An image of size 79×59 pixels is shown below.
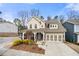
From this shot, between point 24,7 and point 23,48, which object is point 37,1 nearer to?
point 24,7

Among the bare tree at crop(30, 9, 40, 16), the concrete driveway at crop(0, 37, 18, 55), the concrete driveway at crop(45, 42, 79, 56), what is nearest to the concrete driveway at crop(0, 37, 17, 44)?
the concrete driveway at crop(0, 37, 18, 55)

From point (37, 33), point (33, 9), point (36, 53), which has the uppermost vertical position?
point (33, 9)

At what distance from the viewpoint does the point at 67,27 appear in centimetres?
655

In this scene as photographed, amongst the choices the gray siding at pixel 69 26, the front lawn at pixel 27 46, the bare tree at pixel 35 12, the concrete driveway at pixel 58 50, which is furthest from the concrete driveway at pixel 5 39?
the gray siding at pixel 69 26

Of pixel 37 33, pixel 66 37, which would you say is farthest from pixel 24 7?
pixel 66 37

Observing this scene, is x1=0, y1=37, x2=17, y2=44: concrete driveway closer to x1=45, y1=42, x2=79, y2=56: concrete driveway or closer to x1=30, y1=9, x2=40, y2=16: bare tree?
x1=30, y1=9, x2=40, y2=16: bare tree

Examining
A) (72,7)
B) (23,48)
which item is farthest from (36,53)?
(72,7)

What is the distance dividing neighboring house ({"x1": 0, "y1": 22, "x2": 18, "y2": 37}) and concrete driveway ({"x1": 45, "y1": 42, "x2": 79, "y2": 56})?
767mm

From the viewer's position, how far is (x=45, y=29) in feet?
21.7

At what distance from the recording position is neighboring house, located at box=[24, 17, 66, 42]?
6.58 meters

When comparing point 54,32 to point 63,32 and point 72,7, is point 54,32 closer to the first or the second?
point 63,32

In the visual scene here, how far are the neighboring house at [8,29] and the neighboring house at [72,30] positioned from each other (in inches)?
42.9

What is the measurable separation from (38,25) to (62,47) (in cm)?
70

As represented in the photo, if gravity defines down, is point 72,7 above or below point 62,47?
above
